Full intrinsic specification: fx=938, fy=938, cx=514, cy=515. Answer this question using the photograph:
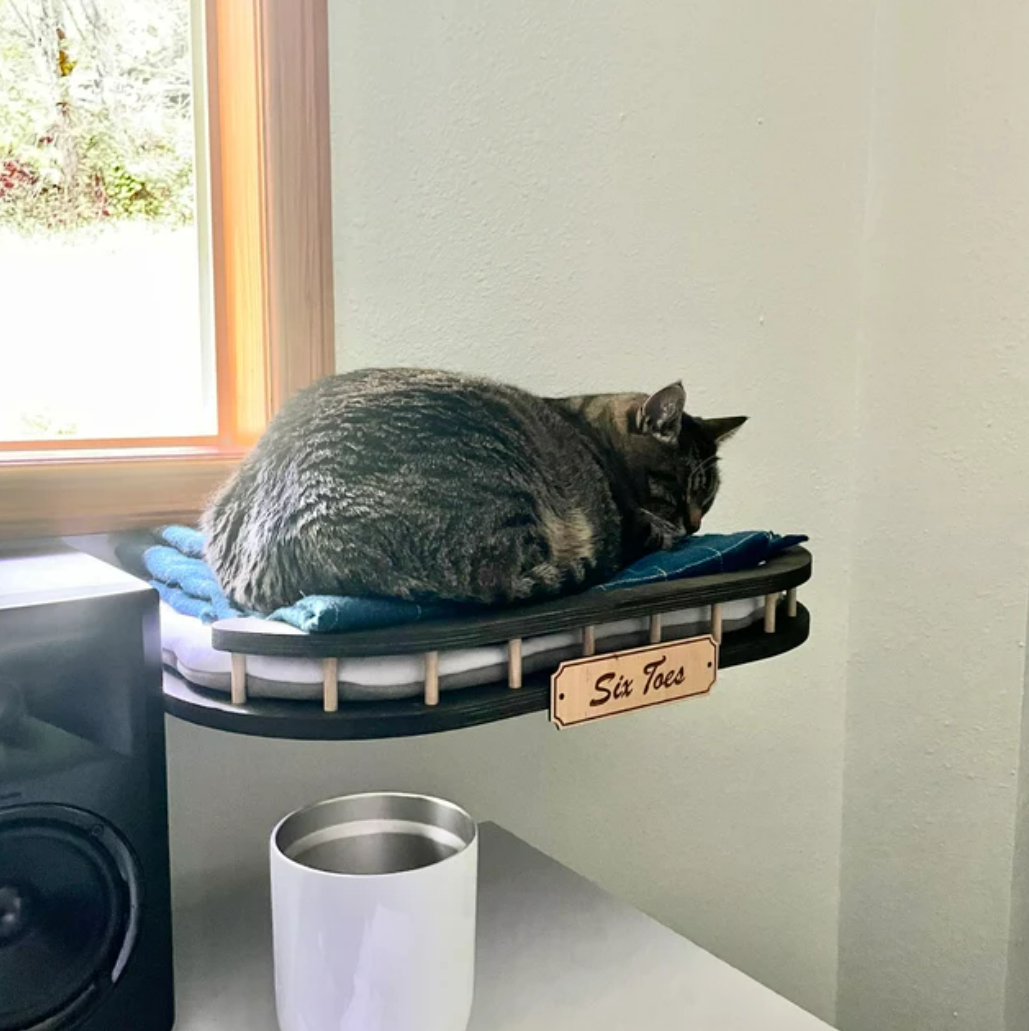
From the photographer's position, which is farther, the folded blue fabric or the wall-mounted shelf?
the folded blue fabric

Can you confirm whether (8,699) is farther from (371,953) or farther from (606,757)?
(606,757)

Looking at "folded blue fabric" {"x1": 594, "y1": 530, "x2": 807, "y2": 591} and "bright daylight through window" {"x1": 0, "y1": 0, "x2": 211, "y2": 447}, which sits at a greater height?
"bright daylight through window" {"x1": 0, "y1": 0, "x2": 211, "y2": 447}

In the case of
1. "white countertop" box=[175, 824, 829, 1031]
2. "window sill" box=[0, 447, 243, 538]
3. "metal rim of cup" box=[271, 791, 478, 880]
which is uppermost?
"window sill" box=[0, 447, 243, 538]

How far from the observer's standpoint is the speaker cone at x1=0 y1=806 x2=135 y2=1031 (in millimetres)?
485

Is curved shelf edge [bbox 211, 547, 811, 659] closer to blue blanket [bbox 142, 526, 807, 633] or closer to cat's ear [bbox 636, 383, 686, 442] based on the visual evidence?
blue blanket [bbox 142, 526, 807, 633]

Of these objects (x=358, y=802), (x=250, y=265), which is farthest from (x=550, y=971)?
(x=250, y=265)

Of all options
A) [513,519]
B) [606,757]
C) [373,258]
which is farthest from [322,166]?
[606,757]

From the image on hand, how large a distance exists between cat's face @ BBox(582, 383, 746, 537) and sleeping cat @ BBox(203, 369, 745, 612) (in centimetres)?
5

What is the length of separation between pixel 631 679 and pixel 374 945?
24cm

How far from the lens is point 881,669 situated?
3.92ft

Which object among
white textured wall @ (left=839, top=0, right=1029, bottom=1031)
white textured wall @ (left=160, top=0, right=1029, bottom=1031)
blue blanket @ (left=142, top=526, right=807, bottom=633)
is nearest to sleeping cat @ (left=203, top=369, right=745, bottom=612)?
blue blanket @ (left=142, top=526, right=807, bottom=633)

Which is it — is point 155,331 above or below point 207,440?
above

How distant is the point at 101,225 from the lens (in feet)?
2.84

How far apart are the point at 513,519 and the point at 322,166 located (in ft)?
1.37
